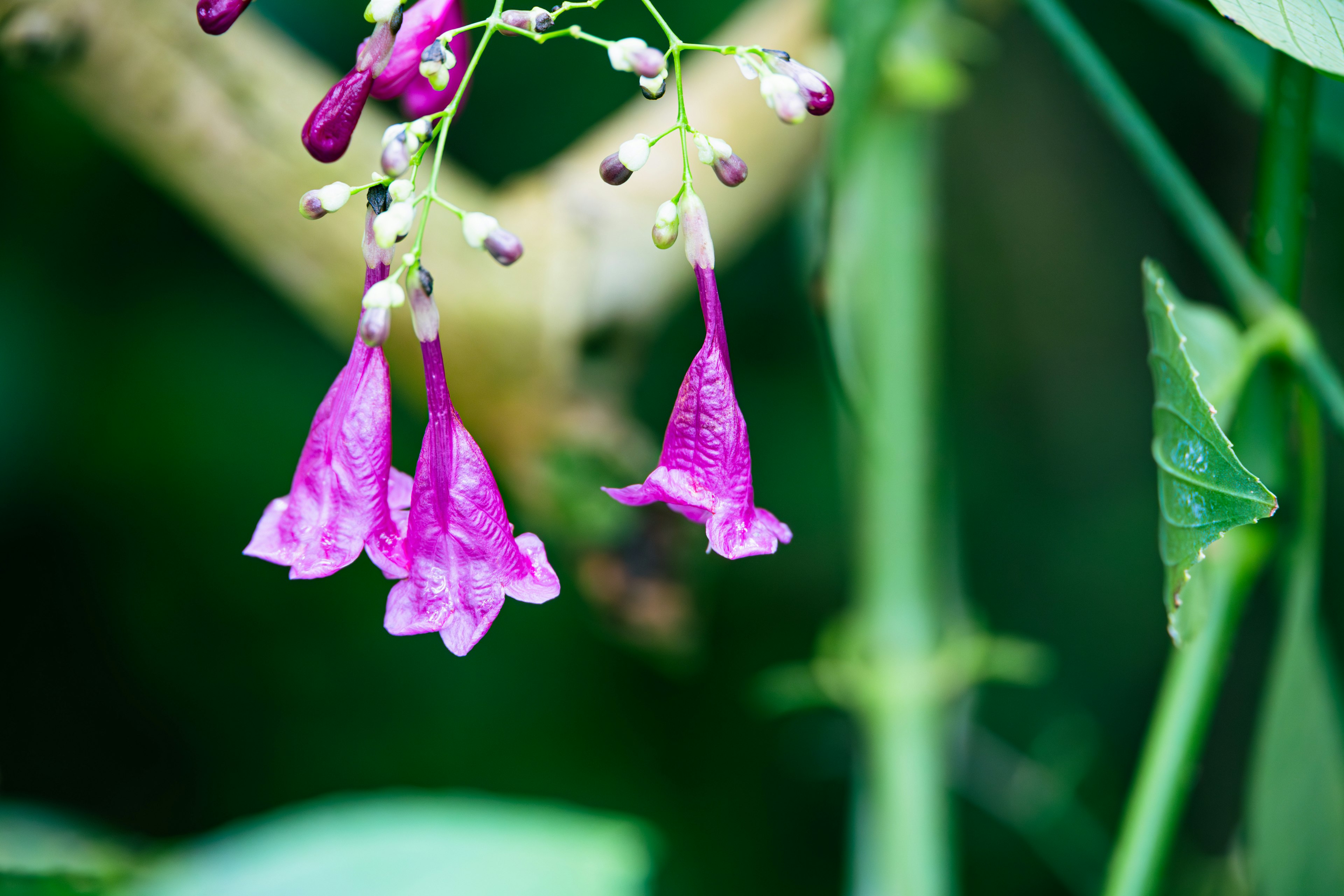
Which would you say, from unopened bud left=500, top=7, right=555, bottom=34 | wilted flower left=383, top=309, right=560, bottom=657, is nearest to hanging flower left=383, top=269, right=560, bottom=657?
wilted flower left=383, top=309, right=560, bottom=657

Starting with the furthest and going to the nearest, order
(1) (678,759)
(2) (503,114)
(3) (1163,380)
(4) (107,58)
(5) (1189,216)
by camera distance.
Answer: (1) (678,759), (2) (503,114), (4) (107,58), (5) (1189,216), (3) (1163,380)

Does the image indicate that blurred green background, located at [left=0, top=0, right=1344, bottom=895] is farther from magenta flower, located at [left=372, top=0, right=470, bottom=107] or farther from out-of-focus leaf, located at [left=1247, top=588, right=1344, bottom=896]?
magenta flower, located at [left=372, top=0, right=470, bottom=107]

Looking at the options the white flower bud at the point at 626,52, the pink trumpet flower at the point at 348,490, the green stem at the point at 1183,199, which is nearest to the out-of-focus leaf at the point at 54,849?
the pink trumpet flower at the point at 348,490

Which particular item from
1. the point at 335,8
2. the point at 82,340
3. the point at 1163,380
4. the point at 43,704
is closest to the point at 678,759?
the point at 43,704

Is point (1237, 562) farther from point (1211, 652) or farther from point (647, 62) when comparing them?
point (647, 62)

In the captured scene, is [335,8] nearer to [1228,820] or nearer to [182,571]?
[182,571]

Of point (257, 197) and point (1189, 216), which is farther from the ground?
point (1189, 216)

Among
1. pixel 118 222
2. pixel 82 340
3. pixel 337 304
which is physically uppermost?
pixel 337 304
